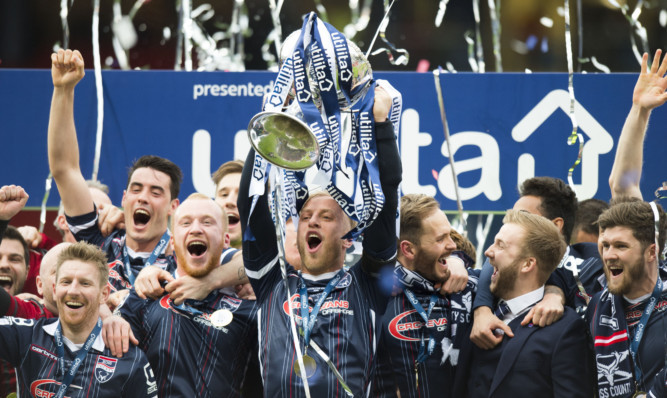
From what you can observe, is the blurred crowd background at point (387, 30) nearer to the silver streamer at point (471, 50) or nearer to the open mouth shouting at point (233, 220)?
the silver streamer at point (471, 50)

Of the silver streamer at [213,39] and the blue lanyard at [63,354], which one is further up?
the silver streamer at [213,39]

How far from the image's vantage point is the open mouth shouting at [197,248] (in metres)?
2.95

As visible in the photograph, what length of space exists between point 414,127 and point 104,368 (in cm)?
182

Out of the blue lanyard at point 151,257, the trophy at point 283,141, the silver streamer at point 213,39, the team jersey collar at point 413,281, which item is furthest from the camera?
the silver streamer at point 213,39

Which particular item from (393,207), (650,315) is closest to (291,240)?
(393,207)

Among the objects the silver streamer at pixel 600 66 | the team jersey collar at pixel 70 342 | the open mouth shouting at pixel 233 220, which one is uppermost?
the silver streamer at pixel 600 66

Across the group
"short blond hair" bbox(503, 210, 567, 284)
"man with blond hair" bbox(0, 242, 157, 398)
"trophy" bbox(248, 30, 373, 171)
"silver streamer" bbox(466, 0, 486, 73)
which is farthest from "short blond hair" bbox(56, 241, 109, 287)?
"silver streamer" bbox(466, 0, 486, 73)

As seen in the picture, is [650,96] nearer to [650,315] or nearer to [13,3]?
[650,315]

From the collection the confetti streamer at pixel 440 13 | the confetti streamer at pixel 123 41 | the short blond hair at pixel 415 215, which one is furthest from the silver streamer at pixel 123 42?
the short blond hair at pixel 415 215

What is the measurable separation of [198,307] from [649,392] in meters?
1.42

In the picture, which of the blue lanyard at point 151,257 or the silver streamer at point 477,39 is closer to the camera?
the blue lanyard at point 151,257

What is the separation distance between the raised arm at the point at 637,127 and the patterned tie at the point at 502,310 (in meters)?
0.79

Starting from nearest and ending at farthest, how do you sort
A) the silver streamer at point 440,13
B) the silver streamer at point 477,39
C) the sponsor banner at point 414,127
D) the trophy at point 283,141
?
1. the trophy at point 283,141
2. the sponsor banner at point 414,127
3. the silver streamer at point 477,39
4. the silver streamer at point 440,13

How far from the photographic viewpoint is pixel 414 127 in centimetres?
389
